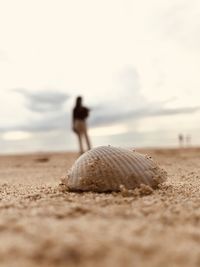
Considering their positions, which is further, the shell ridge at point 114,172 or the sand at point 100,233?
the shell ridge at point 114,172

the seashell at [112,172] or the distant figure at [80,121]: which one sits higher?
the distant figure at [80,121]

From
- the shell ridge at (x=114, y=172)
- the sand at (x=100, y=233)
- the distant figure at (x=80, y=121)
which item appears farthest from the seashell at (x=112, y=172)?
the distant figure at (x=80, y=121)

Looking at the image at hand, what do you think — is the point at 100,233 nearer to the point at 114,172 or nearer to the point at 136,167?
the point at 114,172

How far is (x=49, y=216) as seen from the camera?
3.27 meters

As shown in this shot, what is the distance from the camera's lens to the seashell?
4.95m

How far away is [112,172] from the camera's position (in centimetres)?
502

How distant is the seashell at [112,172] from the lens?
495cm

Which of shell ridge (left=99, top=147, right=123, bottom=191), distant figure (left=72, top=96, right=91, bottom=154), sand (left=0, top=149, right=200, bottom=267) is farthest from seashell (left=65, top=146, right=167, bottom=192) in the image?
distant figure (left=72, top=96, right=91, bottom=154)

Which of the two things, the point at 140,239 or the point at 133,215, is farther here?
the point at 133,215

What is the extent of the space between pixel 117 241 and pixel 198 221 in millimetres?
898

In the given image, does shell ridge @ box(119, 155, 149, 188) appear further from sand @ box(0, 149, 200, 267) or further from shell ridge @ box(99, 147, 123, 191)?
Result: sand @ box(0, 149, 200, 267)

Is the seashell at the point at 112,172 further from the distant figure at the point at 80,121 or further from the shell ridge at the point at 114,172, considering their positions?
the distant figure at the point at 80,121

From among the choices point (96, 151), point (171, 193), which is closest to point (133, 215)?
point (171, 193)

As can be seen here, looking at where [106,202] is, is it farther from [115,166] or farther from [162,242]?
[162,242]
